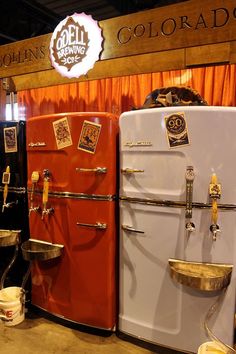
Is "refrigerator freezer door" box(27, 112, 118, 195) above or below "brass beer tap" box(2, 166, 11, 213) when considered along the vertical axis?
above

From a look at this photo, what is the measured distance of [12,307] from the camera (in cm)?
249

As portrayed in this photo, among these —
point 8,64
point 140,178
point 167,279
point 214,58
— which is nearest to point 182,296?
point 167,279

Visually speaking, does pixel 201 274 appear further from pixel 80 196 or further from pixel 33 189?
pixel 33 189

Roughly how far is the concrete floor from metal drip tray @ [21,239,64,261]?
634mm

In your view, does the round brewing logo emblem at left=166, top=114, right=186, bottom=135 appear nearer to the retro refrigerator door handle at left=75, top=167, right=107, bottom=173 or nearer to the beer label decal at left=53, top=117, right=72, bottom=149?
the retro refrigerator door handle at left=75, top=167, right=107, bottom=173

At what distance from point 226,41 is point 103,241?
2060mm


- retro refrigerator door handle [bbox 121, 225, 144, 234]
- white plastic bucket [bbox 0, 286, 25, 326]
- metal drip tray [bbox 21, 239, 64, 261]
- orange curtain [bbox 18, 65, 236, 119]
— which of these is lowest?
white plastic bucket [bbox 0, 286, 25, 326]

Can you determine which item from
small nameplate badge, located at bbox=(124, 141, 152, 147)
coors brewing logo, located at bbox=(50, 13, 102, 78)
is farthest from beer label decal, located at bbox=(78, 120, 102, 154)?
coors brewing logo, located at bbox=(50, 13, 102, 78)

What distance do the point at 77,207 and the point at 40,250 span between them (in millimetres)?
510

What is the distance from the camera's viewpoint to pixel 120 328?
7.72 ft

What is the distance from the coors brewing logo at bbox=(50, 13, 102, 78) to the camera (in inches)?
122

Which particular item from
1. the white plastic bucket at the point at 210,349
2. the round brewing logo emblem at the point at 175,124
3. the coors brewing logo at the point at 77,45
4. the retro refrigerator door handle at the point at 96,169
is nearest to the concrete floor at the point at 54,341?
the white plastic bucket at the point at 210,349

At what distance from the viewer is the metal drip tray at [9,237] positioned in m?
2.64

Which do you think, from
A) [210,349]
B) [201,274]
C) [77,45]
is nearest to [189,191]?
[201,274]
